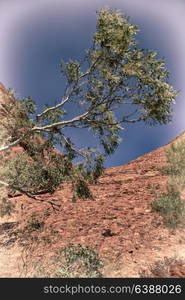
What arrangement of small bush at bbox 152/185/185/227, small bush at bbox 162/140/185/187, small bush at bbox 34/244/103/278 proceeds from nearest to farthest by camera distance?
small bush at bbox 34/244/103/278 < small bush at bbox 152/185/185/227 < small bush at bbox 162/140/185/187

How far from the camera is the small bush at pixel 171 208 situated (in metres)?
15.7

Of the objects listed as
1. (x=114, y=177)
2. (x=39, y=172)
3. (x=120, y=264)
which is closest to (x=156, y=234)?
(x=120, y=264)

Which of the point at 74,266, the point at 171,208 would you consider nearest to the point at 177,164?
Answer: the point at 171,208

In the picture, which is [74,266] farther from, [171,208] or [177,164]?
[177,164]

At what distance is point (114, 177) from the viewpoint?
96.0 ft

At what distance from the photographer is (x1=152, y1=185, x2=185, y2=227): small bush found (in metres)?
15.7

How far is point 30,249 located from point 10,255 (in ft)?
3.32

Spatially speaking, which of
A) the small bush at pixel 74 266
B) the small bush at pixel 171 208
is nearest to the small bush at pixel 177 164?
the small bush at pixel 171 208

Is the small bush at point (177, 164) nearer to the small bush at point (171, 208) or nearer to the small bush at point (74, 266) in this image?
the small bush at point (171, 208)

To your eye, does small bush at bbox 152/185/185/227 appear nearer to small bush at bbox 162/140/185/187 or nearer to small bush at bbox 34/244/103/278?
small bush at bbox 162/140/185/187

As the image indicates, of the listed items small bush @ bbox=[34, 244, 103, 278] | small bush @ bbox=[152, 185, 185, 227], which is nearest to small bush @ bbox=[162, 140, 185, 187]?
small bush @ bbox=[152, 185, 185, 227]

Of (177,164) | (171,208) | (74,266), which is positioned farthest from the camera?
(177,164)

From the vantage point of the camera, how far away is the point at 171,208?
15.8m

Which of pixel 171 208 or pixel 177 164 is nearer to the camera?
pixel 171 208
